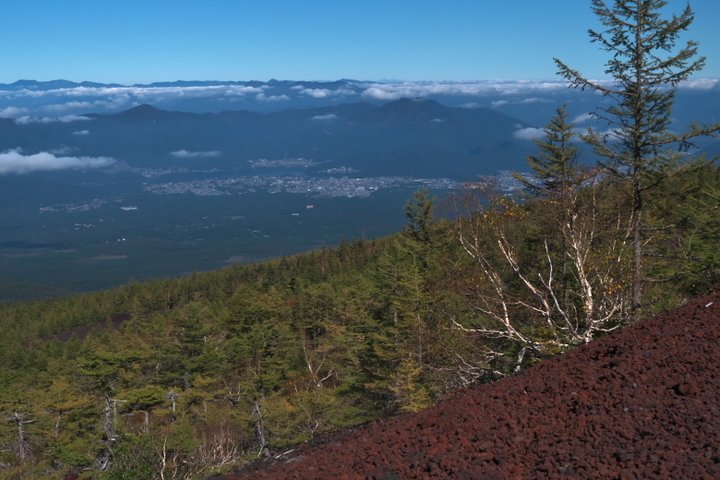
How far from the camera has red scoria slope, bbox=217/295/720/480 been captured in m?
5.04

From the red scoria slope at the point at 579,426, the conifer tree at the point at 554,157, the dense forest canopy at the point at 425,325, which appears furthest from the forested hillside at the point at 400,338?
the red scoria slope at the point at 579,426

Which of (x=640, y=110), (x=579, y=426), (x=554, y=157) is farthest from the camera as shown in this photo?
(x=554, y=157)

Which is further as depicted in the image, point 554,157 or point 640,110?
point 554,157

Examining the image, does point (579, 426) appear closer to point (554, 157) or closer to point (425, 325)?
point (425, 325)

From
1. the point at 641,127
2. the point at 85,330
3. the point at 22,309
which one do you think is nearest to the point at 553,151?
the point at 641,127

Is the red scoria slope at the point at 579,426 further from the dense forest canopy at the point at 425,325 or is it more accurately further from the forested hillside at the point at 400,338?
the forested hillside at the point at 400,338

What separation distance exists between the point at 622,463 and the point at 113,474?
11826 millimetres

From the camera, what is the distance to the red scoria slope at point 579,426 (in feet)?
16.5

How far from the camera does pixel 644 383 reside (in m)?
6.51

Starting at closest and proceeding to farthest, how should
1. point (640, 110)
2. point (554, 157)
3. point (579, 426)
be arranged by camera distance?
1. point (579, 426)
2. point (640, 110)
3. point (554, 157)

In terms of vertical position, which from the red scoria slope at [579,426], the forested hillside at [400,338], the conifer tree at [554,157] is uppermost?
the conifer tree at [554,157]

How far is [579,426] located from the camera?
5.91 metres

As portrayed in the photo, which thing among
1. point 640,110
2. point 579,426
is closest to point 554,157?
point 640,110

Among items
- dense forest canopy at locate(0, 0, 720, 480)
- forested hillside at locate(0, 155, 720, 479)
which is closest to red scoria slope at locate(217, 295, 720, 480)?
dense forest canopy at locate(0, 0, 720, 480)
